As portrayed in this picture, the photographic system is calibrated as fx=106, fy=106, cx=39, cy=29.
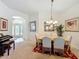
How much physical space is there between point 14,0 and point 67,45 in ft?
15.3

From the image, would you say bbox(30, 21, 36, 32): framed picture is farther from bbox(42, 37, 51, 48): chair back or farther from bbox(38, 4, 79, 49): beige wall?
bbox(42, 37, 51, 48): chair back

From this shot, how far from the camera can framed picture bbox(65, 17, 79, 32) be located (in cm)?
720

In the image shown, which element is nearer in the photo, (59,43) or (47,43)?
(59,43)

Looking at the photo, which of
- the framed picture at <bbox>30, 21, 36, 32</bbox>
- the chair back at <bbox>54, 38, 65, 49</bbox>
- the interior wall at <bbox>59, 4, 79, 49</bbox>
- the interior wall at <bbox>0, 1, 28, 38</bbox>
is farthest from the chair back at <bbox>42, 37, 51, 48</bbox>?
the framed picture at <bbox>30, 21, 36, 32</bbox>

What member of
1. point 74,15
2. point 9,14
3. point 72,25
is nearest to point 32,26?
point 9,14

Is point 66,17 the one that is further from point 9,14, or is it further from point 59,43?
point 9,14

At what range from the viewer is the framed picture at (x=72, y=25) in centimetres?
720

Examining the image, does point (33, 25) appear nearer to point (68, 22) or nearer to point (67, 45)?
point (68, 22)

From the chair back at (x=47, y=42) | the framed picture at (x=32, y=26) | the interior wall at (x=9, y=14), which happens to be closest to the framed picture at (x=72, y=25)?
the chair back at (x=47, y=42)

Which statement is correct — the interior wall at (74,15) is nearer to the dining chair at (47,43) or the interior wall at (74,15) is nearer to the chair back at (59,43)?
the chair back at (59,43)

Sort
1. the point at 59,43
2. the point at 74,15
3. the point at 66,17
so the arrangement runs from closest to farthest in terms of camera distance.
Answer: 1. the point at 59,43
2. the point at 74,15
3. the point at 66,17

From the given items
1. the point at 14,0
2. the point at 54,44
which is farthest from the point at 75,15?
the point at 14,0

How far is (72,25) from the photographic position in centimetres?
786

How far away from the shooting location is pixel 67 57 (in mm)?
5184
